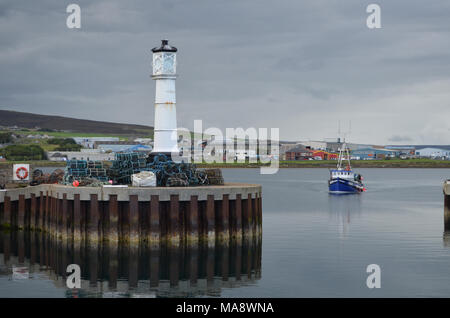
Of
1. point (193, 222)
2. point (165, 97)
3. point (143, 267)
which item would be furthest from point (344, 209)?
point (143, 267)

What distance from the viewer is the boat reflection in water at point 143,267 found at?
28234 mm

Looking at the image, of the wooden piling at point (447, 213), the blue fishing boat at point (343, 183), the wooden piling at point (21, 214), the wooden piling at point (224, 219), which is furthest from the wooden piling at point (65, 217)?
the blue fishing boat at point (343, 183)

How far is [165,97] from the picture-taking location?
39.4 meters

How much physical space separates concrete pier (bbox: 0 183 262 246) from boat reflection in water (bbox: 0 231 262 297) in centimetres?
51

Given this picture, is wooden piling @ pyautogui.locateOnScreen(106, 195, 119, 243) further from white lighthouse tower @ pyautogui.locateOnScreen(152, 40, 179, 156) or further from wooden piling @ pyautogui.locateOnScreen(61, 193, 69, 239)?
white lighthouse tower @ pyautogui.locateOnScreen(152, 40, 179, 156)

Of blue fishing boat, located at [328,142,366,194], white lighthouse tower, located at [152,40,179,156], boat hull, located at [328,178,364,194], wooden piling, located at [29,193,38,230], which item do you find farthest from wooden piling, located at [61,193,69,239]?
boat hull, located at [328,178,364,194]

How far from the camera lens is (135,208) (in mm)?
32500

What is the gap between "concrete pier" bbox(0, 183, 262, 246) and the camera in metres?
32.6

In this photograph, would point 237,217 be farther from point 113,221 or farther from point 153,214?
point 113,221

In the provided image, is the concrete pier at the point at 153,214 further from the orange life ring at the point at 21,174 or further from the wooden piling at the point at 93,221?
the orange life ring at the point at 21,174

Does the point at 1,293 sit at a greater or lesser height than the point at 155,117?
lesser
